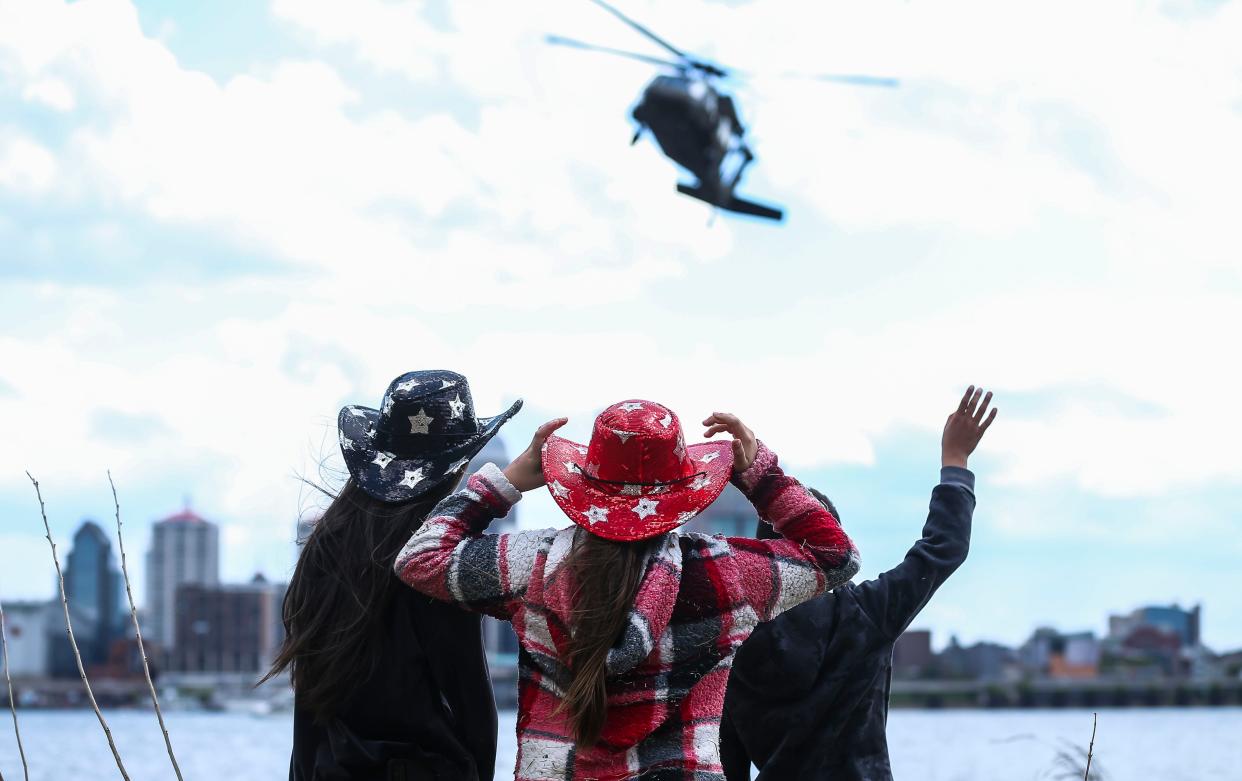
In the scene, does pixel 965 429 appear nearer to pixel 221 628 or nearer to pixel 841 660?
pixel 841 660

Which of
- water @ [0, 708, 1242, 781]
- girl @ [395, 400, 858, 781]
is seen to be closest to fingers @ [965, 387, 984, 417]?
girl @ [395, 400, 858, 781]

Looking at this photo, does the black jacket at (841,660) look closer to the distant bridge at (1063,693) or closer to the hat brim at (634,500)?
the hat brim at (634,500)

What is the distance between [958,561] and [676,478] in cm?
80

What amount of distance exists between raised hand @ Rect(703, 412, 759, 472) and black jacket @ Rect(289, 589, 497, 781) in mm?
578

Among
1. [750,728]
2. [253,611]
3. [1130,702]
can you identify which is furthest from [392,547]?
[253,611]

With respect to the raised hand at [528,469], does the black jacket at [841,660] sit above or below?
below

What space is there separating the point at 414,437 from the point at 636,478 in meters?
0.60

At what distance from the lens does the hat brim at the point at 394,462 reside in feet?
10.2

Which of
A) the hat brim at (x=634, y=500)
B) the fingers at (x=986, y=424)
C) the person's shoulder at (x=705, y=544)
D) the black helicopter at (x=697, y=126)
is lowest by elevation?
the person's shoulder at (x=705, y=544)

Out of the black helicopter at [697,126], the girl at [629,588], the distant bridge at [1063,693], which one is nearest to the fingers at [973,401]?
the girl at [629,588]

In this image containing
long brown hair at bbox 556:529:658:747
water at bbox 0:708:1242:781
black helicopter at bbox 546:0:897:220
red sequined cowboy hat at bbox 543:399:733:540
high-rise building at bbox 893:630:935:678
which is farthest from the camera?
high-rise building at bbox 893:630:935:678

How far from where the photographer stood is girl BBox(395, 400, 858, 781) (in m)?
2.64

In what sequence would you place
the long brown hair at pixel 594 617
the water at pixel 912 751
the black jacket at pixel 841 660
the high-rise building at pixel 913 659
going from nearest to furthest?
the long brown hair at pixel 594 617 → the black jacket at pixel 841 660 → the water at pixel 912 751 → the high-rise building at pixel 913 659

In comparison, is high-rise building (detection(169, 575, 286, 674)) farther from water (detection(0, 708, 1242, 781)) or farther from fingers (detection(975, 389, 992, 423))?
fingers (detection(975, 389, 992, 423))
